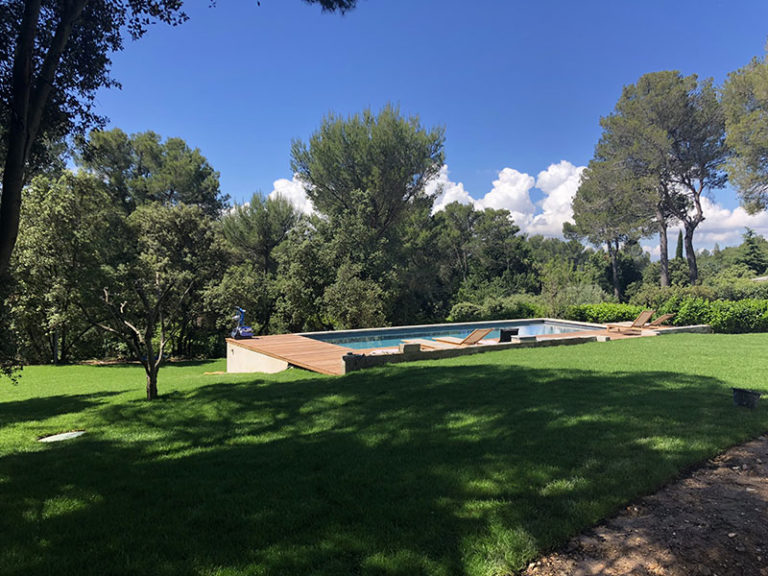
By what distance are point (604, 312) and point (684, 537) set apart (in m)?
16.6

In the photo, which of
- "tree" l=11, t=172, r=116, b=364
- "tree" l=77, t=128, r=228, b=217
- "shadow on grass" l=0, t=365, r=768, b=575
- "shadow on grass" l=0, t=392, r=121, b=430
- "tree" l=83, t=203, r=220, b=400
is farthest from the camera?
"tree" l=77, t=128, r=228, b=217

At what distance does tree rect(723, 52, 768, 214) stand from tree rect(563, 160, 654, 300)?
4535 mm

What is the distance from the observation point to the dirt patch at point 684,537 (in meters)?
1.94

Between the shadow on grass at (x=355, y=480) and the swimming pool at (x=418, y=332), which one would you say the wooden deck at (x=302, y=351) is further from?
the shadow on grass at (x=355, y=480)

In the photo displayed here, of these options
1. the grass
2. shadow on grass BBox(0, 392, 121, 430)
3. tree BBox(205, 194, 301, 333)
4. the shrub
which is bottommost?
shadow on grass BBox(0, 392, 121, 430)

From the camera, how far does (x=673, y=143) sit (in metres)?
24.0

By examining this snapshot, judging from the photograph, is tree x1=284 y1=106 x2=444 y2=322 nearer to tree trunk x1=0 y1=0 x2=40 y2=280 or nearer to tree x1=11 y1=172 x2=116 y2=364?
tree x1=11 y1=172 x2=116 y2=364

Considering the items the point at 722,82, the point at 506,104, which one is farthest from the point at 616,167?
the point at 506,104

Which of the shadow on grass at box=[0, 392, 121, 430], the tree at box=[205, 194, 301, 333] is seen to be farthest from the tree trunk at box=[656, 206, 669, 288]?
the shadow on grass at box=[0, 392, 121, 430]

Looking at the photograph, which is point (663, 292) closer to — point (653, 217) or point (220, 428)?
point (653, 217)

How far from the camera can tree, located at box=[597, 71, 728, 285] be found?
2317 centimetres

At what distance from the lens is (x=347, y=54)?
11.4m

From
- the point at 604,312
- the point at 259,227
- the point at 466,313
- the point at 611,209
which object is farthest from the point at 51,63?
the point at 611,209

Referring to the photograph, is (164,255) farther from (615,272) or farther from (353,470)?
(615,272)
